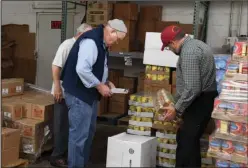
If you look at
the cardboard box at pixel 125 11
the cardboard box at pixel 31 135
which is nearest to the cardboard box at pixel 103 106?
the cardboard box at pixel 125 11

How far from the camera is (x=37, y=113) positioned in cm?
397

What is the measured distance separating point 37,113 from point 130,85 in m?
2.28

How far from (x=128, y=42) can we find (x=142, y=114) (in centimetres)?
196

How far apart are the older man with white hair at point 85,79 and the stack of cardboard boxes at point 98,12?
8.00 ft

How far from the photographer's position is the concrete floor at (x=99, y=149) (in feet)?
12.6

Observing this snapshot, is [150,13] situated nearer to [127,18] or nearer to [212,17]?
[127,18]

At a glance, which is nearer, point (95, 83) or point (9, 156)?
point (95, 83)

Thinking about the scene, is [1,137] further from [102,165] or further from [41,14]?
[41,14]

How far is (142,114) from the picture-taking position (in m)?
3.70

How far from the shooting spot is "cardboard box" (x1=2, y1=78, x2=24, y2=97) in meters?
4.19

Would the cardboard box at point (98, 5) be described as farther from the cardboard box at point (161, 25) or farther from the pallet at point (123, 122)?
the pallet at point (123, 122)

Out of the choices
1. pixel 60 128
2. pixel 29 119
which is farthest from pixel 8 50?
pixel 60 128

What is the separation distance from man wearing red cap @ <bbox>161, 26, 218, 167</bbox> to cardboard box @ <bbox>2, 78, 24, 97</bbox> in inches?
87.2

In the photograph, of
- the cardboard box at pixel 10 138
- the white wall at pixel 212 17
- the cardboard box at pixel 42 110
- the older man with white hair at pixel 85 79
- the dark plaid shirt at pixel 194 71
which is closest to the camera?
the dark plaid shirt at pixel 194 71
